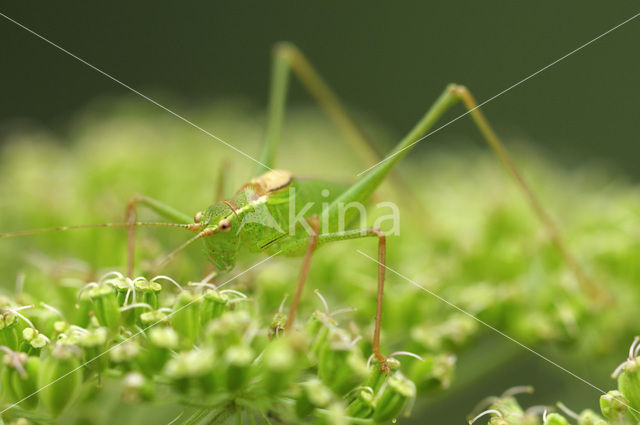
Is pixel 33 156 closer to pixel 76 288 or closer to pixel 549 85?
pixel 76 288

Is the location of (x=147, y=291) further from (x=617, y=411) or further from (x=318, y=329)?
(x=617, y=411)

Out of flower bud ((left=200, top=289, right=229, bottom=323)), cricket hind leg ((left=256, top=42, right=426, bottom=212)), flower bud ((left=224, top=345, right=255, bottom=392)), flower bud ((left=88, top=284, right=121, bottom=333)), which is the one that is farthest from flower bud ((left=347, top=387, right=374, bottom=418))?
cricket hind leg ((left=256, top=42, right=426, bottom=212))

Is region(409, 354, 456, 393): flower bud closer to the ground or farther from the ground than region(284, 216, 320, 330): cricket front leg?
closer to the ground

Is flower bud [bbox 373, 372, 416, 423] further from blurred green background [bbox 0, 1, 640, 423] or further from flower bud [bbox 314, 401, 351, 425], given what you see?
blurred green background [bbox 0, 1, 640, 423]

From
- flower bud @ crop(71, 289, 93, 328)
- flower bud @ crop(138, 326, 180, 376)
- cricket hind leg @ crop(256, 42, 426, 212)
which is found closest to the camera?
flower bud @ crop(138, 326, 180, 376)

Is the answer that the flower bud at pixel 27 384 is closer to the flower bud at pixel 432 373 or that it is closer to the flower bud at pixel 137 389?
the flower bud at pixel 137 389

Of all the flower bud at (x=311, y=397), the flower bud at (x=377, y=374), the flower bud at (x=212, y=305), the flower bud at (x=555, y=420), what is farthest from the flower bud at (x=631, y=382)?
the flower bud at (x=212, y=305)
